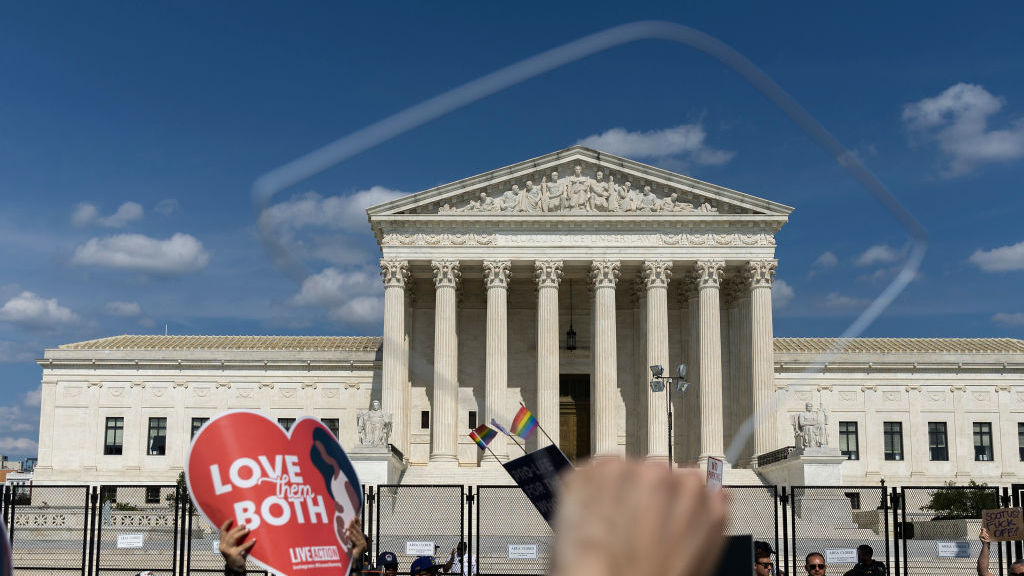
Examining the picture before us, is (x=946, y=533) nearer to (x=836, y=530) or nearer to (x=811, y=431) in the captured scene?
(x=811, y=431)

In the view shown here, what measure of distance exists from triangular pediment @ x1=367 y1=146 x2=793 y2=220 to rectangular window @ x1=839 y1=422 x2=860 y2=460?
1603 centimetres

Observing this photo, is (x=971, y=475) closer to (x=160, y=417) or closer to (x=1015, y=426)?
(x=1015, y=426)

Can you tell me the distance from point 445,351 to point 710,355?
1387 cm

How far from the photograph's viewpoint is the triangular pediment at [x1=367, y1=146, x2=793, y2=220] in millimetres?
55438

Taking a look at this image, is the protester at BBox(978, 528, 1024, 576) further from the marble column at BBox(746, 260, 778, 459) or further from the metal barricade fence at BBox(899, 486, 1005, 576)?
the marble column at BBox(746, 260, 778, 459)

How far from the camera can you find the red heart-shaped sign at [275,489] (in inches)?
252

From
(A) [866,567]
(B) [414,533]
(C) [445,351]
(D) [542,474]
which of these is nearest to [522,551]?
(B) [414,533]

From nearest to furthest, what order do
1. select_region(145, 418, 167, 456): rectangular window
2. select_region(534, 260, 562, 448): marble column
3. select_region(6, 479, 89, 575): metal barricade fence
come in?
select_region(6, 479, 89, 575): metal barricade fence → select_region(534, 260, 562, 448): marble column → select_region(145, 418, 167, 456): rectangular window

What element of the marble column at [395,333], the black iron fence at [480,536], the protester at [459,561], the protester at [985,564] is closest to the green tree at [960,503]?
the black iron fence at [480,536]

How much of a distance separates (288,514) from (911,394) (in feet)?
208

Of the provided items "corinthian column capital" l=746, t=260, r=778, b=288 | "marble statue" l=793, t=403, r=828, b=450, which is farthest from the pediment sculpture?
"marble statue" l=793, t=403, r=828, b=450

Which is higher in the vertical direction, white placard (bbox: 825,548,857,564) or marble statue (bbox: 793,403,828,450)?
marble statue (bbox: 793,403,828,450)

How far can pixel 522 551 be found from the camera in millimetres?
22969

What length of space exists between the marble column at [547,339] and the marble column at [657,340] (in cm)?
485
